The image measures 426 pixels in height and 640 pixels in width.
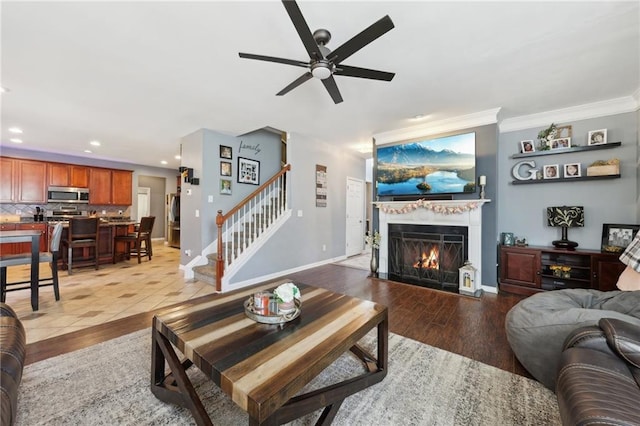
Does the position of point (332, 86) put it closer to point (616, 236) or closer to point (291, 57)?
point (291, 57)

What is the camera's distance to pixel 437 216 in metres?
3.84

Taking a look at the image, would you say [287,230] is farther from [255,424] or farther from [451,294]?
[255,424]

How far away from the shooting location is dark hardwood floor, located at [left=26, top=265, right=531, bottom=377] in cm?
204

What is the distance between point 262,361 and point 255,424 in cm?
23

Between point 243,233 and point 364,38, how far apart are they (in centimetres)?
349

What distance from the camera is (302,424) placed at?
1357 mm

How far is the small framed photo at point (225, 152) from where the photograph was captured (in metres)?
4.62

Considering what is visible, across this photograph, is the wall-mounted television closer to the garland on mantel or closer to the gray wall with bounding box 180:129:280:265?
the garland on mantel

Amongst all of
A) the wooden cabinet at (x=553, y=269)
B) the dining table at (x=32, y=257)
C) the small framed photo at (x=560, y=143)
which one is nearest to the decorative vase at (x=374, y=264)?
the wooden cabinet at (x=553, y=269)

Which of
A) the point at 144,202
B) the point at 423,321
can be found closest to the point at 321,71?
the point at 423,321

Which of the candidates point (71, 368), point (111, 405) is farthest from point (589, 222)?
point (71, 368)

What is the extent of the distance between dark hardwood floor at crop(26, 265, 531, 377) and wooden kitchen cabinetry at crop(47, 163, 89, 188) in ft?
19.3

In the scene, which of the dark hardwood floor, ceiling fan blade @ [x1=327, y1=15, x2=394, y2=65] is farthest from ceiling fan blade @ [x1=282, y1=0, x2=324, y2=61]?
the dark hardwood floor

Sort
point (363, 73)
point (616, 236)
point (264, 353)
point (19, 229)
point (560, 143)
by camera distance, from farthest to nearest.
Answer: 1. point (19, 229)
2. point (560, 143)
3. point (616, 236)
4. point (363, 73)
5. point (264, 353)
